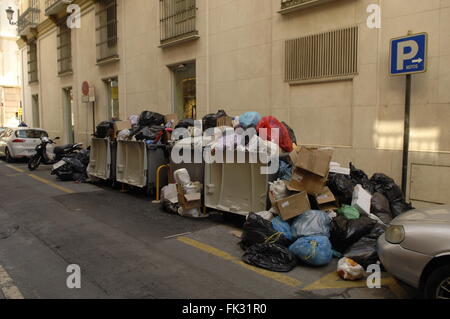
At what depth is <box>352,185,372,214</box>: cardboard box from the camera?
17.4 ft

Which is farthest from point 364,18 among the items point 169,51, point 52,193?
point 52,193

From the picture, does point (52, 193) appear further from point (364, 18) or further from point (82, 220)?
point (364, 18)

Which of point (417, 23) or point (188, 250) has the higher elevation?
point (417, 23)

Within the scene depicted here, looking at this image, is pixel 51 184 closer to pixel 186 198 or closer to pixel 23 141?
pixel 186 198

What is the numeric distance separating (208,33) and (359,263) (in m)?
8.50

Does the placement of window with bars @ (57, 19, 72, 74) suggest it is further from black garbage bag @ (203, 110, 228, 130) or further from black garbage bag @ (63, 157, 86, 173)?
black garbage bag @ (203, 110, 228, 130)

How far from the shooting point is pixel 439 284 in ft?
10.1

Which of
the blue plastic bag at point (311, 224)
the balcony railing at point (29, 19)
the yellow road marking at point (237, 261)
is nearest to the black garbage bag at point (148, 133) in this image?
the yellow road marking at point (237, 261)

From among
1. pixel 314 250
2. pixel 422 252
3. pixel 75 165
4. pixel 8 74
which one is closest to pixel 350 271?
pixel 314 250

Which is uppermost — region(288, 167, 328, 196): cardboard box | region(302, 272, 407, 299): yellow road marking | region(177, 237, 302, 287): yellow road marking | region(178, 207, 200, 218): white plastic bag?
region(288, 167, 328, 196): cardboard box

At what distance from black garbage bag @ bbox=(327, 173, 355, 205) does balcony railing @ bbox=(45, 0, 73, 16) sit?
17.9m

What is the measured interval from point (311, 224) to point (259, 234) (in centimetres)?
69

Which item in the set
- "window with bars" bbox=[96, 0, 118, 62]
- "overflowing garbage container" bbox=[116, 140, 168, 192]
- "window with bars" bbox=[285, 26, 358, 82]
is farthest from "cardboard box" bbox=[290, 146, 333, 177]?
"window with bars" bbox=[96, 0, 118, 62]
